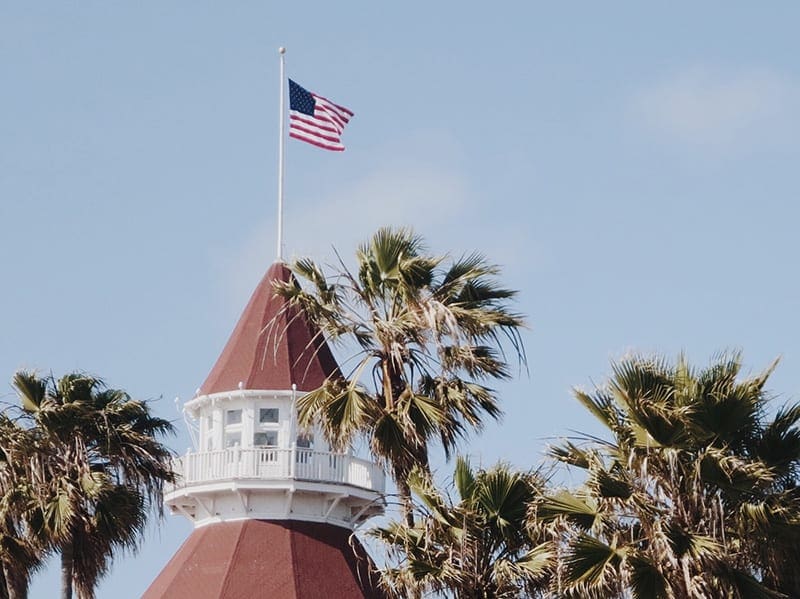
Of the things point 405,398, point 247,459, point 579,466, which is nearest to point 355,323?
point 405,398

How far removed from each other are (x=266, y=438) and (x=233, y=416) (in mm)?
1091

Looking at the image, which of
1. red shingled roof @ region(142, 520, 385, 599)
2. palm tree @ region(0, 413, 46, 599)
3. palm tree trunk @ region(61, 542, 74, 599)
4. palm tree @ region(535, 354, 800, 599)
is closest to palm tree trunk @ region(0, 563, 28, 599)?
palm tree @ region(0, 413, 46, 599)

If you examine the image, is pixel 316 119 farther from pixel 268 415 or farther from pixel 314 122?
pixel 268 415

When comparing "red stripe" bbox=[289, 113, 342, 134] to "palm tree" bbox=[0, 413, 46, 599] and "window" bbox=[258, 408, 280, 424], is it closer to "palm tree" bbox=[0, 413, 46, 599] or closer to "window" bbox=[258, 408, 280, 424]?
"window" bbox=[258, 408, 280, 424]

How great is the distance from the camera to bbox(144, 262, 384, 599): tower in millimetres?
45844

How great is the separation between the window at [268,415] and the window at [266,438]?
0.93 ft

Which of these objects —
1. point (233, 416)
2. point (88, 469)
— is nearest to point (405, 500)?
point (88, 469)

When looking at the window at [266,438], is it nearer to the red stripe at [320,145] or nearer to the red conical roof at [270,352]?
the red conical roof at [270,352]

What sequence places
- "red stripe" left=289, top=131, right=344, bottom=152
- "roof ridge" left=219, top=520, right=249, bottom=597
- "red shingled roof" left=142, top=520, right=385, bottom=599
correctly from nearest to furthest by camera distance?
"roof ridge" left=219, top=520, right=249, bottom=597 → "red shingled roof" left=142, top=520, right=385, bottom=599 → "red stripe" left=289, top=131, right=344, bottom=152

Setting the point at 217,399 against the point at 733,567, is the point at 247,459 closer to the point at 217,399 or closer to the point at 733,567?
the point at 217,399

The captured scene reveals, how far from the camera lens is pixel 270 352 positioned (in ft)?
159

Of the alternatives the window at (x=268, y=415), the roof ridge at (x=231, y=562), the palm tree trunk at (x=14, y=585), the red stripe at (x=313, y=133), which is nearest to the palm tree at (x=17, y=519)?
the palm tree trunk at (x=14, y=585)

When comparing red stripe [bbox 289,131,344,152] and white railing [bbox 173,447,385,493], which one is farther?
red stripe [bbox 289,131,344,152]

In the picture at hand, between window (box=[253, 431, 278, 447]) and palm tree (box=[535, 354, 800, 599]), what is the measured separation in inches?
653
